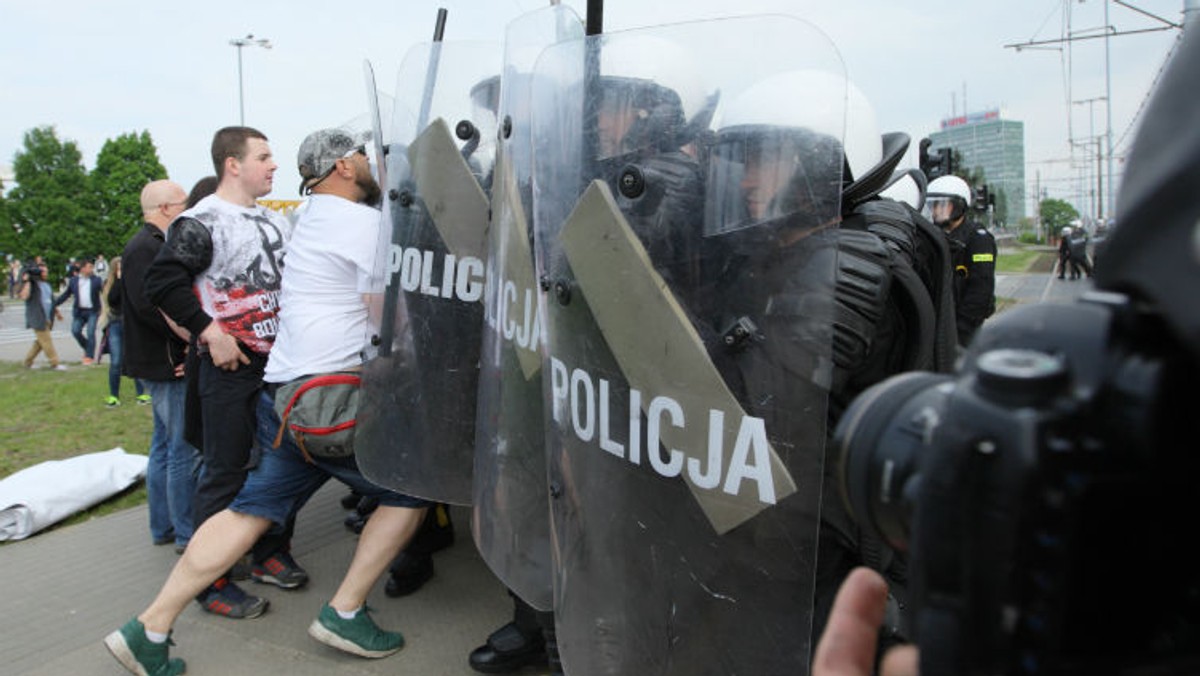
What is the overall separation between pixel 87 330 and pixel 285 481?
11318mm

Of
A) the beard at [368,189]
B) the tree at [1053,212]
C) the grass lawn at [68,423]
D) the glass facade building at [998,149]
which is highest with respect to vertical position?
the glass facade building at [998,149]

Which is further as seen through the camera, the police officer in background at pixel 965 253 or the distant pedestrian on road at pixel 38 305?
the distant pedestrian on road at pixel 38 305

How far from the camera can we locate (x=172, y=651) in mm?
3131

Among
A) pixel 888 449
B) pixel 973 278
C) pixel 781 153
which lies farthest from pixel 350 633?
pixel 973 278

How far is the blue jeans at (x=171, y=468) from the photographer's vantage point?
402 cm

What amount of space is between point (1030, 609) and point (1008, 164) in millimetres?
57779

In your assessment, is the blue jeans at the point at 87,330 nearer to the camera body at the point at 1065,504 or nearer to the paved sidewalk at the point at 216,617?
the paved sidewalk at the point at 216,617

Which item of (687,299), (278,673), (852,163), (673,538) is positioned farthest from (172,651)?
(852,163)

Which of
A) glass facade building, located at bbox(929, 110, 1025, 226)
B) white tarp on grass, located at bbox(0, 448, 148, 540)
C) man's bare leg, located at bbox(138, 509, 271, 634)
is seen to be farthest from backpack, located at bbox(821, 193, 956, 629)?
glass facade building, located at bbox(929, 110, 1025, 226)

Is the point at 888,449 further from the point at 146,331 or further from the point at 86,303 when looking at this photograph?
the point at 86,303

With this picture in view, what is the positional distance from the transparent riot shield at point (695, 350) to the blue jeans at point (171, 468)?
3034 millimetres

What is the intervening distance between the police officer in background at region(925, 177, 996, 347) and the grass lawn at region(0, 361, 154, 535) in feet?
17.9

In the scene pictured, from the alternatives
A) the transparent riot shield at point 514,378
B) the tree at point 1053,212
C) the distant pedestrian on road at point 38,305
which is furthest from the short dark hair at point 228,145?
the tree at point 1053,212

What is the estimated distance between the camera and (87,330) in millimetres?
12352
